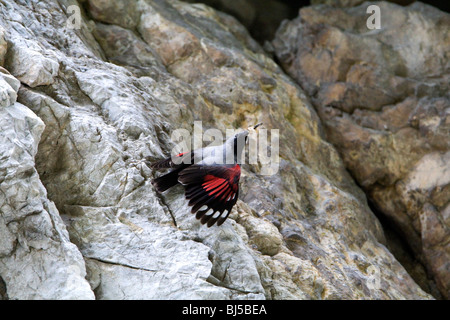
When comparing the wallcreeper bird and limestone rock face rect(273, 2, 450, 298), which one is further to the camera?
limestone rock face rect(273, 2, 450, 298)

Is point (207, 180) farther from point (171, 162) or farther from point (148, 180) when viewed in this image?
point (148, 180)

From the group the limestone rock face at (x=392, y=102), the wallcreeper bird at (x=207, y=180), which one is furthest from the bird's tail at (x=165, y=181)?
the limestone rock face at (x=392, y=102)

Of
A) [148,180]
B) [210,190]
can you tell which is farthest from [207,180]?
[148,180]

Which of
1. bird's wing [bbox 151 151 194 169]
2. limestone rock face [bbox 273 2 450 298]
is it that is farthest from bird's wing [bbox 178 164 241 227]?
limestone rock face [bbox 273 2 450 298]

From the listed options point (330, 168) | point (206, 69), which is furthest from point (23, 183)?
point (330, 168)

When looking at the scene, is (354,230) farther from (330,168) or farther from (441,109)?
(441,109)

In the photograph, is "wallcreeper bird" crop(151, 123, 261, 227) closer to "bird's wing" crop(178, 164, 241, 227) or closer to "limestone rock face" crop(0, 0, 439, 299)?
"bird's wing" crop(178, 164, 241, 227)

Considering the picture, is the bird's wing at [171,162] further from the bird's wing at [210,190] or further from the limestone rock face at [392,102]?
Answer: the limestone rock face at [392,102]

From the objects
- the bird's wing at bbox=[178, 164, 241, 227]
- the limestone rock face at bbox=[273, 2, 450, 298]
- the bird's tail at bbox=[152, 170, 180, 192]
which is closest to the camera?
the bird's wing at bbox=[178, 164, 241, 227]
